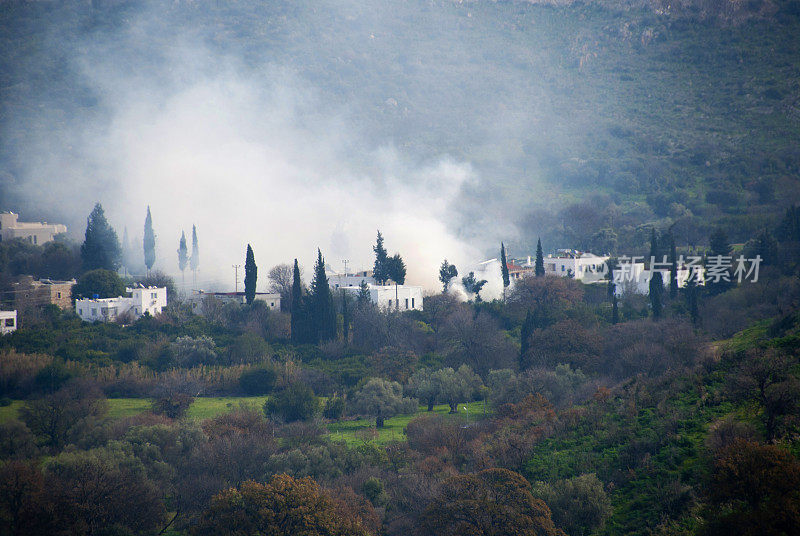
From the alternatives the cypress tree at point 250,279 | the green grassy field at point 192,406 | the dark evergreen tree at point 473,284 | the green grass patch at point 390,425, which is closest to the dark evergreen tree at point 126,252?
the cypress tree at point 250,279

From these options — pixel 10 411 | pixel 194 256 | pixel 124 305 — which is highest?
pixel 194 256

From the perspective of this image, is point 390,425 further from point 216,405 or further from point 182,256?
point 182,256

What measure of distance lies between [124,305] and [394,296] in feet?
68.3

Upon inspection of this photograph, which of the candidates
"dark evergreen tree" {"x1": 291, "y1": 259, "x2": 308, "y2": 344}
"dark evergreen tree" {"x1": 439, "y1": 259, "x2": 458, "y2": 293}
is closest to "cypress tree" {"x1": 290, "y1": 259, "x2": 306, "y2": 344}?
"dark evergreen tree" {"x1": 291, "y1": 259, "x2": 308, "y2": 344}

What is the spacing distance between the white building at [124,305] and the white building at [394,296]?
1451cm

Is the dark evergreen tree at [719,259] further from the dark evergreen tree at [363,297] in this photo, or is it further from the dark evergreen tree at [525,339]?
the dark evergreen tree at [363,297]

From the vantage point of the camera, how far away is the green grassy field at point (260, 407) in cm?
3809

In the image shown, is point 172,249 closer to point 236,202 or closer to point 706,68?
point 236,202

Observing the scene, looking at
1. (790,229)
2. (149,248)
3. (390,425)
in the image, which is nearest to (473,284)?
(790,229)

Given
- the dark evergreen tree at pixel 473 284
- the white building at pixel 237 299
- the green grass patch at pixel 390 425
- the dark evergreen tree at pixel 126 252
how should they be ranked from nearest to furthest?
the green grass patch at pixel 390 425
the white building at pixel 237 299
the dark evergreen tree at pixel 473 284
the dark evergreen tree at pixel 126 252

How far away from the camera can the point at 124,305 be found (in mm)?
63562

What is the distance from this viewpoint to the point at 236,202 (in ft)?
394

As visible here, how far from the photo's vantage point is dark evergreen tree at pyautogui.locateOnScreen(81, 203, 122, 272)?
2849 inches

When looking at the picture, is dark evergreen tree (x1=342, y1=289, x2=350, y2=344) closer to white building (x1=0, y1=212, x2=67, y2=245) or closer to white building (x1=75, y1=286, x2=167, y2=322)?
white building (x1=75, y1=286, x2=167, y2=322)
